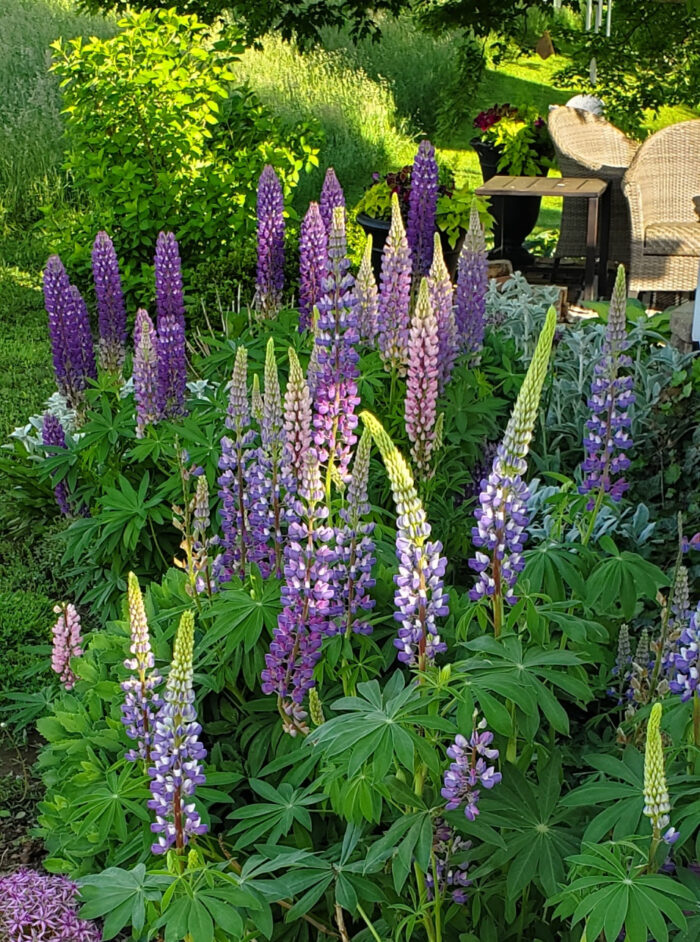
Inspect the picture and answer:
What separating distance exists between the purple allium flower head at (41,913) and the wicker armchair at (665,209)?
596 cm

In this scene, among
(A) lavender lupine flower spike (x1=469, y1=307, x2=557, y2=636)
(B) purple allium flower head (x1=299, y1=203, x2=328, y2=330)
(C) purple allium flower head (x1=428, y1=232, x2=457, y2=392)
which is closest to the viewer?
(A) lavender lupine flower spike (x1=469, y1=307, x2=557, y2=636)

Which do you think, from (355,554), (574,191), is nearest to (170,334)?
(355,554)

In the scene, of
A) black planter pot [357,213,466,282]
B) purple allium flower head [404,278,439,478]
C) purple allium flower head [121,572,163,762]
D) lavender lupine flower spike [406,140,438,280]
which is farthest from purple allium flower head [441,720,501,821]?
black planter pot [357,213,466,282]

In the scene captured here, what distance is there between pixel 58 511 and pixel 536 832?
365cm

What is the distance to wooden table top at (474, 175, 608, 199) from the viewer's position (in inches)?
304

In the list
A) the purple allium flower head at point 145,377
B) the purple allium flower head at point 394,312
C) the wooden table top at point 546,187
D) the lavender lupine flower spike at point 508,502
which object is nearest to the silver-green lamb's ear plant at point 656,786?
the lavender lupine flower spike at point 508,502

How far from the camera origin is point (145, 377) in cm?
399

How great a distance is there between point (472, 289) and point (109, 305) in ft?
5.80

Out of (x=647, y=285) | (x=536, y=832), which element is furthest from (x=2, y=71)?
(x=536, y=832)

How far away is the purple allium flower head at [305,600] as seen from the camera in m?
2.30

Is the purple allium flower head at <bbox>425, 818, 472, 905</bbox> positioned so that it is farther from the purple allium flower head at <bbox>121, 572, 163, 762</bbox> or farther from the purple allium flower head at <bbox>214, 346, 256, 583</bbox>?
the purple allium flower head at <bbox>214, 346, 256, 583</bbox>

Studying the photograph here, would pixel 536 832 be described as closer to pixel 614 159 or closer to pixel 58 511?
pixel 58 511

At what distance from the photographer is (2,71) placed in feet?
40.8

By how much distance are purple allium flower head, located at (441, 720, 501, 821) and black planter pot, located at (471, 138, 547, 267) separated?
7202 millimetres
